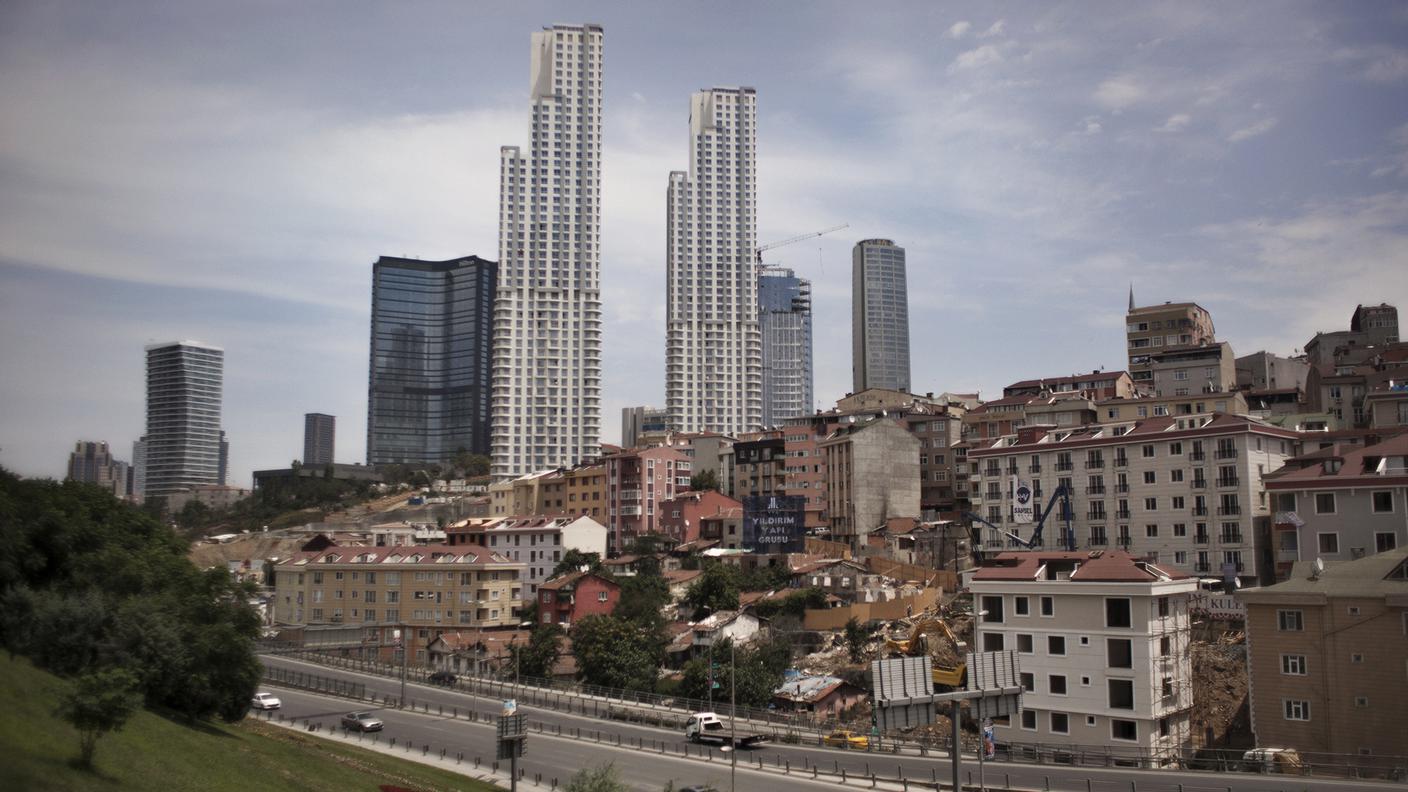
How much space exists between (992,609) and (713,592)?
110 feet

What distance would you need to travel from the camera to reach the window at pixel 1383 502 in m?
55.8

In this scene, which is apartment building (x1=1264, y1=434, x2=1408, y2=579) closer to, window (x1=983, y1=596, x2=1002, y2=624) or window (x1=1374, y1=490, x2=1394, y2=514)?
window (x1=1374, y1=490, x2=1394, y2=514)

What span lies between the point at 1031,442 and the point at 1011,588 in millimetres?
29271

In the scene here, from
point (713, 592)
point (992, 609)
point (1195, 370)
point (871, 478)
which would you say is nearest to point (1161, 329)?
point (1195, 370)

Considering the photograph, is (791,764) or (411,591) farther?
(411,591)

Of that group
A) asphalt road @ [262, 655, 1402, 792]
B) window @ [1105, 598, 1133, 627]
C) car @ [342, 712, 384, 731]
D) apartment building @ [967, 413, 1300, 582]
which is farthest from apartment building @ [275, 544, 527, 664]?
window @ [1105, 598, 1133, 627]

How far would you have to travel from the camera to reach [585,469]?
134 m

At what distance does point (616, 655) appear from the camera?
7475 centimetres

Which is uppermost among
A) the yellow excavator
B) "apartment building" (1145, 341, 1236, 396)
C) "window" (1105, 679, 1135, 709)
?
"apartment building" (1145, 341, 1236, 396)

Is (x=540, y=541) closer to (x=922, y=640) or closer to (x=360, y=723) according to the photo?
(x=922, y=640)

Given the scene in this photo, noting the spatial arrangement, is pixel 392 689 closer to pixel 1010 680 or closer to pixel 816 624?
pixel 816 624

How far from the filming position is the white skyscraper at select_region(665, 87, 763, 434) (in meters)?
196

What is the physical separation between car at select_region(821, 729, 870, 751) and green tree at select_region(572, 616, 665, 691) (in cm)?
2070

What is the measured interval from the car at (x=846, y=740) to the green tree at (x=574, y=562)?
166 feet
